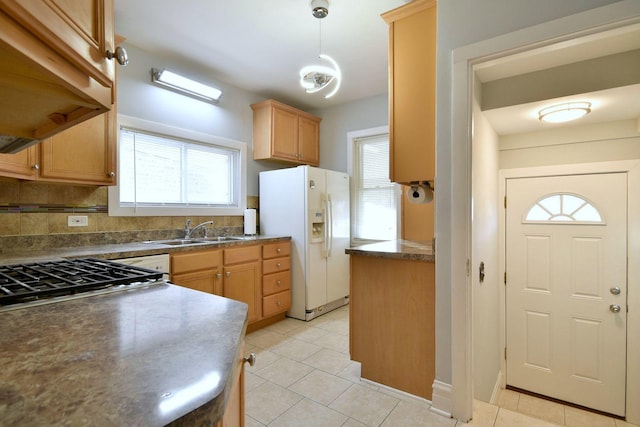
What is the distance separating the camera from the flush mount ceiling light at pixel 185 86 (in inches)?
119

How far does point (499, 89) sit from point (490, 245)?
1099mm

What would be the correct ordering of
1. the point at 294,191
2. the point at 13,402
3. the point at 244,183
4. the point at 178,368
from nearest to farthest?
the point at 13,402 → the point at 178,368 → the point at 294,191 → the point at 244,183

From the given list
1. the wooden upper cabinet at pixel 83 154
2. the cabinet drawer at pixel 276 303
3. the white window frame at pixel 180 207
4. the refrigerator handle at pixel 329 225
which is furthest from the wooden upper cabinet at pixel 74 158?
the refrigerator handle at pixel 329 225

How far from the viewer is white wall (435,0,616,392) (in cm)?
171

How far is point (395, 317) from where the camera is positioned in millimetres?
2084

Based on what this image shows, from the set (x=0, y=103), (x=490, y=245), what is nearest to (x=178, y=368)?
(x=0, y=103)

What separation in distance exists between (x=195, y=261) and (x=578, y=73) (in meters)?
2.95

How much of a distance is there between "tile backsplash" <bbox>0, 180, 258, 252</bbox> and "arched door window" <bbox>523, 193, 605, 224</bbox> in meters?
3.42

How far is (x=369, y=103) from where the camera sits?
422 centimetres

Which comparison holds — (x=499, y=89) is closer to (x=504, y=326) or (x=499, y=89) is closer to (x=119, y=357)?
(x=504, y=326)

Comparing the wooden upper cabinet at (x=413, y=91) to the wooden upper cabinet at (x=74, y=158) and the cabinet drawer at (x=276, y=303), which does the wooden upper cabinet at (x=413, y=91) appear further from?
the wooden upper cabinet at (x=74, y=158)

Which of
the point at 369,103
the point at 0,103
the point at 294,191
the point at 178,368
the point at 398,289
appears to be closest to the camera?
the point at 178,368

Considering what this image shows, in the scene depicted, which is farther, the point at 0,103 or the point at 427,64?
Answer: the point at 427,64

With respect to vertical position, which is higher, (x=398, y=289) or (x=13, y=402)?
(x=13, y=402)
